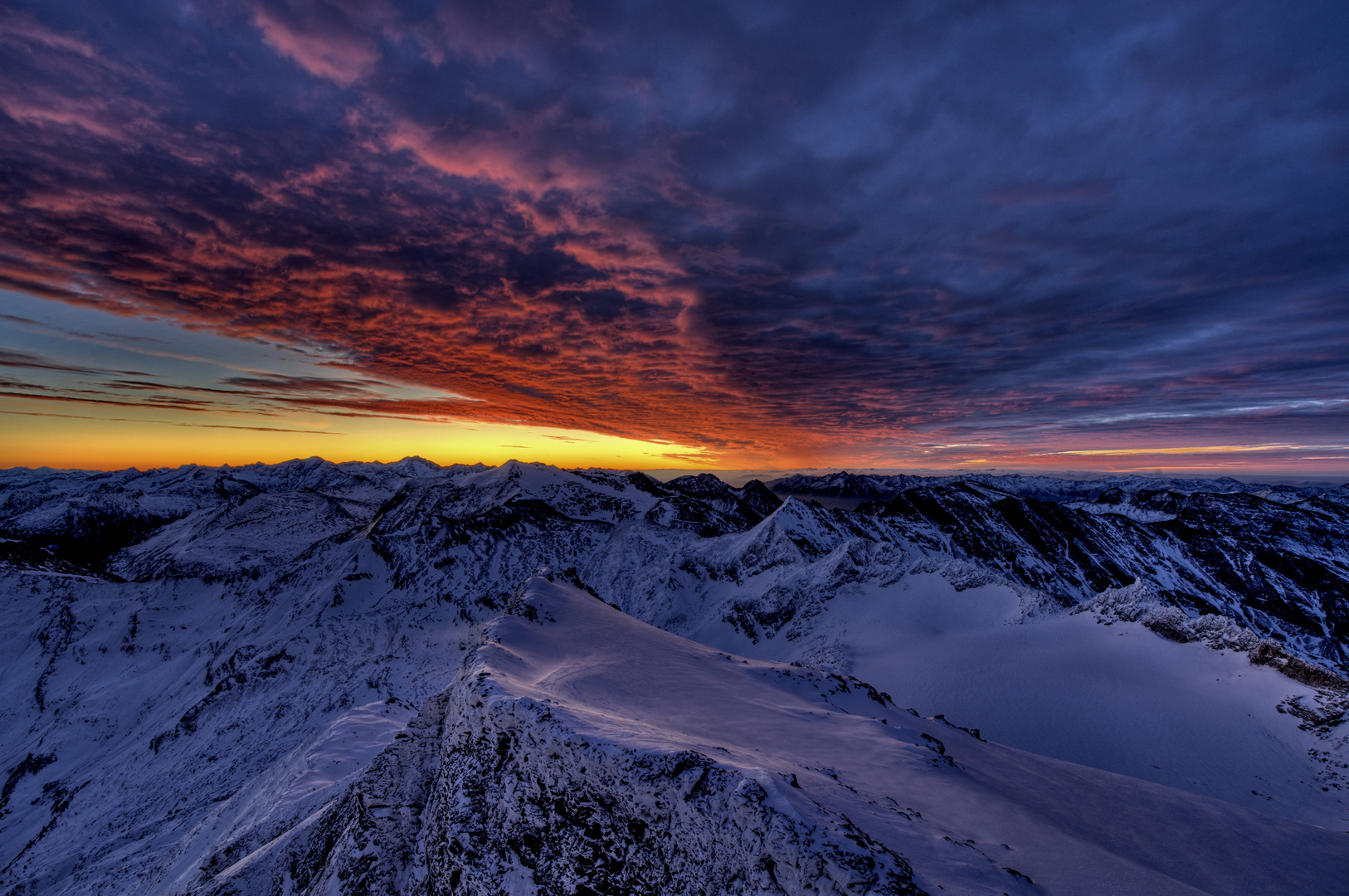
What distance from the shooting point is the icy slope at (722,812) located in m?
8.75

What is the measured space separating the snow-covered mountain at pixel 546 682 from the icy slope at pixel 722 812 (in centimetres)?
11

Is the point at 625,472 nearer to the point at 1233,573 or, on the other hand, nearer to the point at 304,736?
the point at 304,736

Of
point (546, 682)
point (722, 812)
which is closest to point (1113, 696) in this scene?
point (722, 812)

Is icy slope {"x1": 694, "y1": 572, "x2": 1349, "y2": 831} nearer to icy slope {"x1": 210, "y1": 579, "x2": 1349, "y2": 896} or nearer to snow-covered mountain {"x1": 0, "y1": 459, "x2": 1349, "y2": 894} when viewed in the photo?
snow-covered mountain {"x1": 0, "y1": 459, "x2": 1349, "y2": 894}

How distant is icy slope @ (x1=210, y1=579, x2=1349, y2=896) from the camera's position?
8.75 meters

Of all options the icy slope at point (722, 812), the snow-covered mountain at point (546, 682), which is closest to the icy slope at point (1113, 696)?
Result: the snow-covered mountain at point (546, 682)

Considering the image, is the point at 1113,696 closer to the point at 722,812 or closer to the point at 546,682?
the point at 722,812

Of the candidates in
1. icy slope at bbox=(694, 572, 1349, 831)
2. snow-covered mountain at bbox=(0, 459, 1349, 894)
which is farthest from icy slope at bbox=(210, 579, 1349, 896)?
icy slope at bbox=(694, 572, 1349, 831)

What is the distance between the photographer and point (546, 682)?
16.3m

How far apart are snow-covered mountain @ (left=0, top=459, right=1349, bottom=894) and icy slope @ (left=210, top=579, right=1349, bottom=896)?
11 cm

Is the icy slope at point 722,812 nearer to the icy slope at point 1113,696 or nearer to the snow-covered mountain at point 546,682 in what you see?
the snow-covered mountain at point 546,682

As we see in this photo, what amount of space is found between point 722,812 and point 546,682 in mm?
9272

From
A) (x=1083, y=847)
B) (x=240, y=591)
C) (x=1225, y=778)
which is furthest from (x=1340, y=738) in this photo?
(x=240, y=591)

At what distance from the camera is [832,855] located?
771 cm
